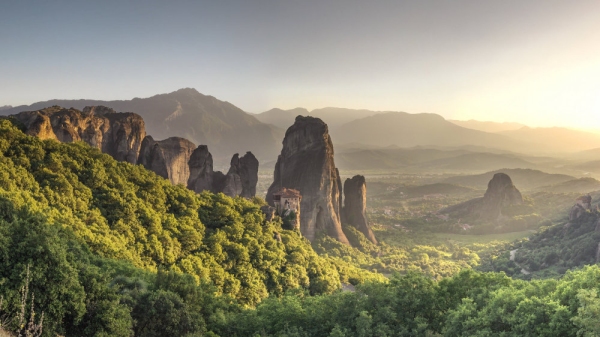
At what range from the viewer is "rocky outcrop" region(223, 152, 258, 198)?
7219 centimetres

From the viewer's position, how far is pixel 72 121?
56375 mm

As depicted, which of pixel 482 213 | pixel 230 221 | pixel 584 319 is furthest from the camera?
pixel 482 213

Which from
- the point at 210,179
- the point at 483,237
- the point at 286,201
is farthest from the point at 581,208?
the point at 210,179

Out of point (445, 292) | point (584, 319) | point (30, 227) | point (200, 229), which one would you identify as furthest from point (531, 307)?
point (200, 229)

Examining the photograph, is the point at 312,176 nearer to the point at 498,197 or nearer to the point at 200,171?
the point at 200,171

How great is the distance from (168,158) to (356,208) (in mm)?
44594

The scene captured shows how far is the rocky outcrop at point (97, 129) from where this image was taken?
52938 millimetres

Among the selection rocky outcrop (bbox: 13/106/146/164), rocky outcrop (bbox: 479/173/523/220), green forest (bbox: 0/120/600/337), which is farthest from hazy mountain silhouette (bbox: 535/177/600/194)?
rocky outcrop (bbox: 13/106/146/164)

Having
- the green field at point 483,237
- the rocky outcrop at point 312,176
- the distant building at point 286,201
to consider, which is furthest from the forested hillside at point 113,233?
the green field at point 483,237

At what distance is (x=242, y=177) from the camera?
77.4 metres

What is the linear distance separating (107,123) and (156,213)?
33961 mm

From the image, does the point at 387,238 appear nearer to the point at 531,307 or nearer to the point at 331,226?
the point at 331,226

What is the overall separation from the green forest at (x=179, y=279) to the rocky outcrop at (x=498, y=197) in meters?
97.4

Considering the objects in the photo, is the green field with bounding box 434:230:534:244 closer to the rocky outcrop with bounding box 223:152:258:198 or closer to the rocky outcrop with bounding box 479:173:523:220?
the rocky outcrop with bounding box 479:173:523:220
